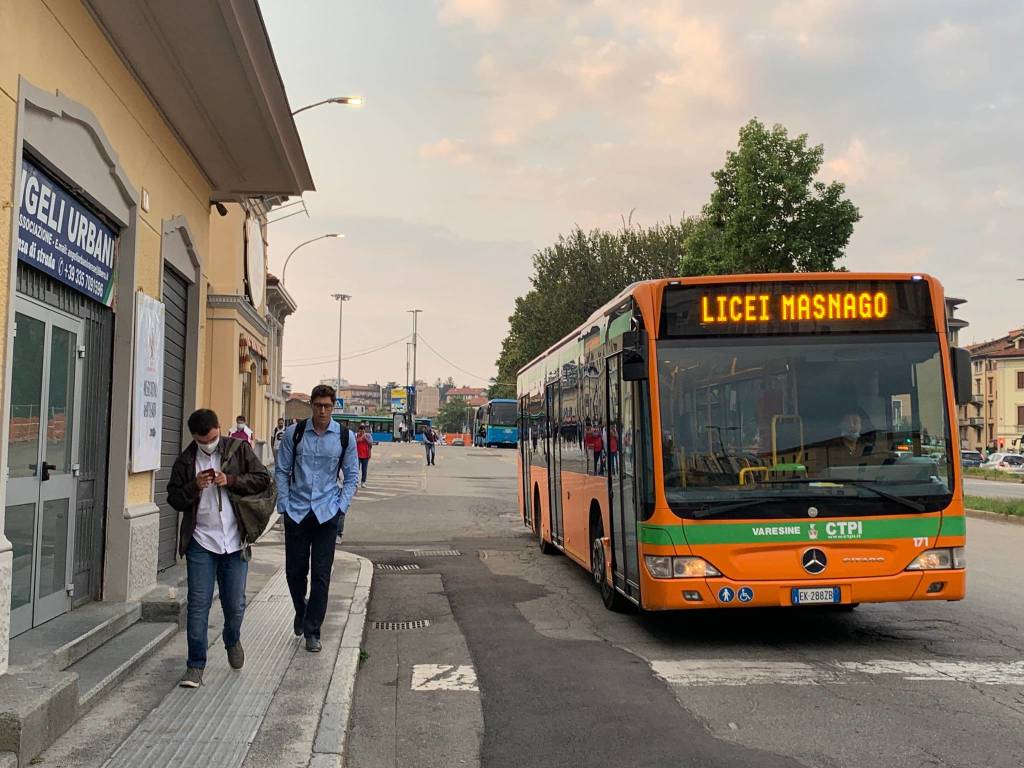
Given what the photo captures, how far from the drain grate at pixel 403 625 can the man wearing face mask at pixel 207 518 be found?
2571mm

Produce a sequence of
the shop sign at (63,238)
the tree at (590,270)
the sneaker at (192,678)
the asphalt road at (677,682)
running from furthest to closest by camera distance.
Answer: the tree at (590,270) → the shop sign at (63,238) → the sneaker at (192,678) → the asphalt road at (677,682)

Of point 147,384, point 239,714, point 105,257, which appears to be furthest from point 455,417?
point 239,714

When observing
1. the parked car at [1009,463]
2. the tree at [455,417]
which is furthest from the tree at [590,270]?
the tree at [455,417]

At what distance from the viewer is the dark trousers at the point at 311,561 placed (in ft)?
23.0

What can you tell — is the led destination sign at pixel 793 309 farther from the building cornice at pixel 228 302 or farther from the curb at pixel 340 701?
the building cornice at pixel 228 302

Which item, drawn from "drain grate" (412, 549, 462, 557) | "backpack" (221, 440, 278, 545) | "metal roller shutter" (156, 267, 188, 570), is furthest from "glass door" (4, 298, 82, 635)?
"drain grate" (412, 549, 462, 557)

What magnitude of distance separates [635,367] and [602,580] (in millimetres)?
2766

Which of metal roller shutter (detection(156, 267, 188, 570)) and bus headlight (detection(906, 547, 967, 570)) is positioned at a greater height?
metal roller shutter (detection(156, 267, 188, 570))

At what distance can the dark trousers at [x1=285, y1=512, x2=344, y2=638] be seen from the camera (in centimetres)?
702

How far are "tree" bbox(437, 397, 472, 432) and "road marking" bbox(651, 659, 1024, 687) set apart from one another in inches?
6558

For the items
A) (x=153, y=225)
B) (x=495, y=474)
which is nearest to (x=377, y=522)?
(x=153, y=225)

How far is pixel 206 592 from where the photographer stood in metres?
6.04

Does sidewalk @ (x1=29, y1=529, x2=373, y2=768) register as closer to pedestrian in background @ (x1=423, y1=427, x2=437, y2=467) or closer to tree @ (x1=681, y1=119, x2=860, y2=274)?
tree @ (x1=681, y1=119, x2=860, y2=274)

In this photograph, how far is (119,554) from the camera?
7855 millimetres
